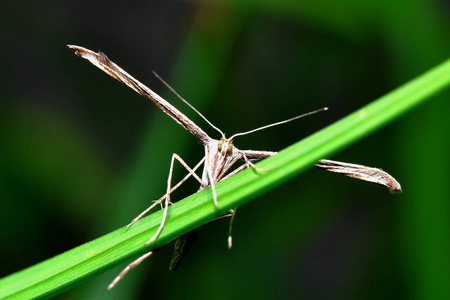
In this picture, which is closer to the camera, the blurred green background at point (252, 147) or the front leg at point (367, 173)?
the front leg at point (367, 173)

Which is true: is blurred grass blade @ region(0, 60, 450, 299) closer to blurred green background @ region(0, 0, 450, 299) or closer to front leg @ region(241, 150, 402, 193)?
front leg @ region(241, 150, 402, 193)

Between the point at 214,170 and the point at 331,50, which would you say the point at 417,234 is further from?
the point at 331,50

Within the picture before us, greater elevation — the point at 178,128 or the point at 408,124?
the point at 408,124

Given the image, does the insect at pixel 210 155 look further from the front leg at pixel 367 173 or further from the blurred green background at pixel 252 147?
the blurred green background at pixel 252 147

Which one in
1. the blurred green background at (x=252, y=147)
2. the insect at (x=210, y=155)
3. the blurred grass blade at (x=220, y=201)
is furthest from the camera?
the blurred green background at (x=252, y=147)

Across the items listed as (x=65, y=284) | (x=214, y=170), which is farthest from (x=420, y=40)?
(x=65, y=284)

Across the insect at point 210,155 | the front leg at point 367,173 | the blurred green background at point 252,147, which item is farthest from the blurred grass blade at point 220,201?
the blurred green background at point 252,147

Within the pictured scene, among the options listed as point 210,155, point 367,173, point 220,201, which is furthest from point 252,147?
point 220,201

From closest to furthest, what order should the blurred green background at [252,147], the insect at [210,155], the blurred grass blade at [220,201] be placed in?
the blurred grass blade at [220,201] < the insect at [210,155] < the blurred green background at [252,147]
